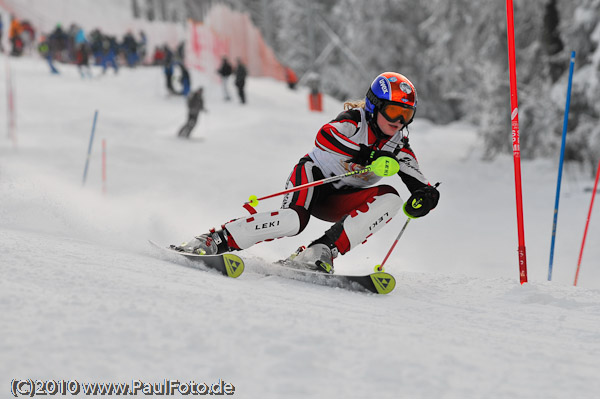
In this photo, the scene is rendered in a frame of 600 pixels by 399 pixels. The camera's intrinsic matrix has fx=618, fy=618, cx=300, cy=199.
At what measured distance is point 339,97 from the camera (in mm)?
41062

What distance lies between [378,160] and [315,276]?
887mm

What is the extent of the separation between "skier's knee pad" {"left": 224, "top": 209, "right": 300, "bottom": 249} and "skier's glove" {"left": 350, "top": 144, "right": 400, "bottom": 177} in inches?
25.4

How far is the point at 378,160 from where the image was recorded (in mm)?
4113

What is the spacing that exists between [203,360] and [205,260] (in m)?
1.92

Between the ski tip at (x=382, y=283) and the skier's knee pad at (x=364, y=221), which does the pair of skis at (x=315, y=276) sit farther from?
the skier's knee pad at (x=364, y=221)

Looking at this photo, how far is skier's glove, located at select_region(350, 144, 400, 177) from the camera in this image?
4105 mm

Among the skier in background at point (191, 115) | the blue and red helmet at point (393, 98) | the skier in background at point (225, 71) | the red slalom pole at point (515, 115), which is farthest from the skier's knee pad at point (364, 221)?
the skier in background at point (225, 71)

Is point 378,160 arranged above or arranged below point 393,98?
below

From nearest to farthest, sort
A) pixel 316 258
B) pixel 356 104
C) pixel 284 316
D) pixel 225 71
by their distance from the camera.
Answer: pixel 284 316, pixel 316 258, pixel 356 104, pixel 225 71

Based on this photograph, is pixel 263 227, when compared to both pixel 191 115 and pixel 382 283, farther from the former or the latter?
pixel 191 115

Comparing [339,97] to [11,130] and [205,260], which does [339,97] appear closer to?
[11,130]

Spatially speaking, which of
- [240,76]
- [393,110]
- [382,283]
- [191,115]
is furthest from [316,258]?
[240,76]

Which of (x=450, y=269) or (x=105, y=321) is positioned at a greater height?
(x=105, y=321)

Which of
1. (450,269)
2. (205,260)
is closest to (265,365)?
(205,260)
